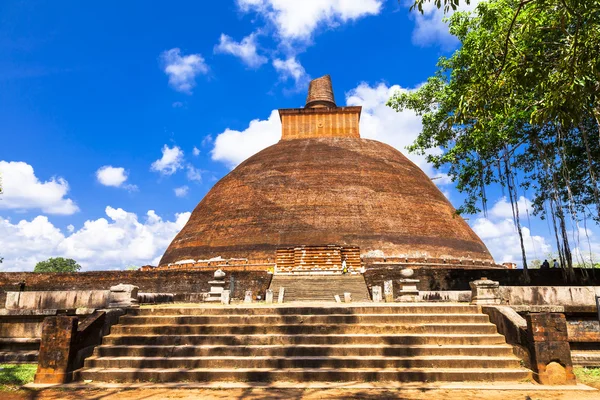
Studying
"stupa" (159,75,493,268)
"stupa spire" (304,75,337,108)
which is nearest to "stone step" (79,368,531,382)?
"stupa" (159,75,493,268)

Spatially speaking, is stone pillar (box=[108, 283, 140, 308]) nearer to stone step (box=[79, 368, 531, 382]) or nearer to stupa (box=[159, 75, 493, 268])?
stone step (box=[79, 368, 531, 382])

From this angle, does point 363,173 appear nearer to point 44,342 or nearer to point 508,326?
point 508,326

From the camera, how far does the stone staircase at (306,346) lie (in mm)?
5844

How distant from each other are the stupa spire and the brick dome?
564cm

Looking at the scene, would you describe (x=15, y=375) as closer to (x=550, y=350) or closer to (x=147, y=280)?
(x=550, y=350)

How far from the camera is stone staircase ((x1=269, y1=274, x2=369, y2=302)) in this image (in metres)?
14.2

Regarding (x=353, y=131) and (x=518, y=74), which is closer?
(x=518, y=74)

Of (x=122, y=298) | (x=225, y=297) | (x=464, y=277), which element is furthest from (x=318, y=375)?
(x=464, y=277)

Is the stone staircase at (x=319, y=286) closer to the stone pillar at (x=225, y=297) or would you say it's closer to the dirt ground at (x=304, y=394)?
the stone pillar at (x=225, y=297)

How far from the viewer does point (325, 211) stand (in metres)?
23.4

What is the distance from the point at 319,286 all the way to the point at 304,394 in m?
10.4

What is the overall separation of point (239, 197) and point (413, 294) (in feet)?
55.5

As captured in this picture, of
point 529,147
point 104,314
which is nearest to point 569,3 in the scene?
point 104,314

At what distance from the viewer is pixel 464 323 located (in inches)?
273
